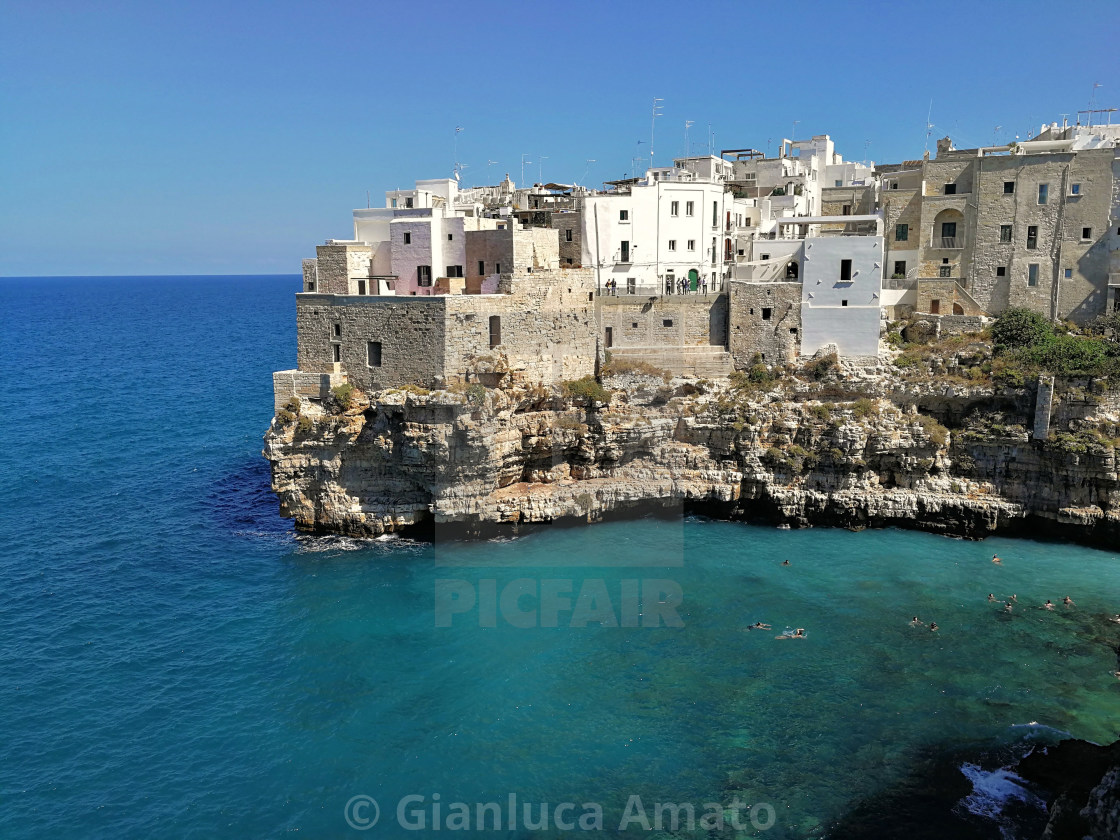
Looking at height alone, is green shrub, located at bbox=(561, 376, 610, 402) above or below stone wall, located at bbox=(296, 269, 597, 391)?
below

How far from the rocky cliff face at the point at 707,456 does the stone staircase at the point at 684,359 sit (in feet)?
3.86

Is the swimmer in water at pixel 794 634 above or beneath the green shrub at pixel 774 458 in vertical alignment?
beneath

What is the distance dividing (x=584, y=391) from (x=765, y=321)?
1004 centimetres

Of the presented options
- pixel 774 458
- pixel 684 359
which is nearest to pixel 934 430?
pixel 774 458

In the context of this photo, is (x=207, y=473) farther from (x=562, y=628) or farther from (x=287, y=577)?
(x=562, y=628)

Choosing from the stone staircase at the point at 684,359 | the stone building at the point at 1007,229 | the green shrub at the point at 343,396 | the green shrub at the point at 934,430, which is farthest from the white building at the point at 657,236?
the green shrub at the point at 343,396

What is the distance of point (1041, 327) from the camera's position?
40125 mm

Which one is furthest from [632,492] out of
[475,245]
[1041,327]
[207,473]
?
[207,473]

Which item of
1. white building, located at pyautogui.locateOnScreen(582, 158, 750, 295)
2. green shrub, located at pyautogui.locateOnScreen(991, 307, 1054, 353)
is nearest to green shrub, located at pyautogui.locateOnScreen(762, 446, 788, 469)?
white building, located at pyautogui.locateOnScreen(582, 158, 750, 295)

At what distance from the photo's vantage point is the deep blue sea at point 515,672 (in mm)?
21891

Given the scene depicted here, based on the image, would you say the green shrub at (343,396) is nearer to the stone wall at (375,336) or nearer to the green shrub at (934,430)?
the stone wall at (375,336)

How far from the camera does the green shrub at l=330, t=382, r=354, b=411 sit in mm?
36781

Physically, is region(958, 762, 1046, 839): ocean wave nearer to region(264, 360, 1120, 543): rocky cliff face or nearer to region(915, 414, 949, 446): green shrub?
region(264, 360, 1120, 543): rocky cliff face

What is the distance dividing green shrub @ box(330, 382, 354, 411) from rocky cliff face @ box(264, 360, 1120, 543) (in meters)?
0.25
